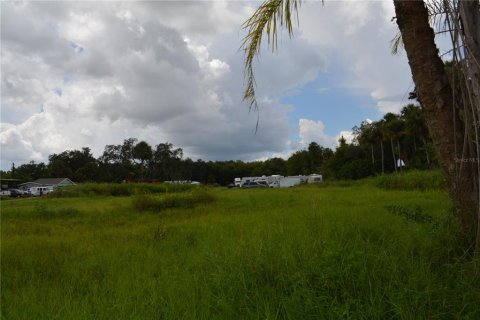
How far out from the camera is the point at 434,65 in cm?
414

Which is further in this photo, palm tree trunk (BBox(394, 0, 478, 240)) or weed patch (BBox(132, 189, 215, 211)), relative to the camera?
weed patch (BBox(132, 189, 215, 211))

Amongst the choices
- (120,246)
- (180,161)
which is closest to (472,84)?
(120,246)

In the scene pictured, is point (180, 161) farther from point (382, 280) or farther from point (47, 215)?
point (382, 280)

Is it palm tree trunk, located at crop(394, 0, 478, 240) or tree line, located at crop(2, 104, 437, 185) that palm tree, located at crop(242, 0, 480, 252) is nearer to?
palm tree trunk, located at crop(394, 0, 478, 240)

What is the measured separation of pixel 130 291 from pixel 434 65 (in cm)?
397

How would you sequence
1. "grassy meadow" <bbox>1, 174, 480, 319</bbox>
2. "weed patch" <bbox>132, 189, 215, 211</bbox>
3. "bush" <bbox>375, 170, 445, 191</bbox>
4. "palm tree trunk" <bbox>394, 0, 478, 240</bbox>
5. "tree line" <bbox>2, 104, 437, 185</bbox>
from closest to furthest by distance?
"grassy meadow" <bbox>1, 174, 480, 319</bbox> < "palm tree trunk" <bbox>394, 0, 478, 240</bbox> < "weed patch" <bbox>132, 189, 215, 211</bbox> < "bush" <bbox>375, 170, 445, 191</bbox> < "tree line" <bbox>2, 104, 437, 185</bbox>

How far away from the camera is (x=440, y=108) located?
13.4 ft

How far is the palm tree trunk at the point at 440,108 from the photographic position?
4.02 metres

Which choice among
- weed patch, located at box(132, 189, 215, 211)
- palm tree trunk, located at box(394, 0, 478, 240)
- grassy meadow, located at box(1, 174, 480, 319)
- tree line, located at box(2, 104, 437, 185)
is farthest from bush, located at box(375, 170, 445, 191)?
tree line, located at box(2, 104, 437, 185)

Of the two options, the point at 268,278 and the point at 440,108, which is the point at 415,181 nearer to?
the point at 440,108

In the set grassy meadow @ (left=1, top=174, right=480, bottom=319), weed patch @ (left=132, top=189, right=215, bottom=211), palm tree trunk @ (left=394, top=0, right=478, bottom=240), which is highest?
palm tree trunk @ (left=394, top=0, right=478, bottom=240)

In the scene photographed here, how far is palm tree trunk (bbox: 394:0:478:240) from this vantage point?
4023 millimetres

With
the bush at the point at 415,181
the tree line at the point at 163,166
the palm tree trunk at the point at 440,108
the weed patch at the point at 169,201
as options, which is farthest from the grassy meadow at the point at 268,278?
the tree line at the point at 163,166

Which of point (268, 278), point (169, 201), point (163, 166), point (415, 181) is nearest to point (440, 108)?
point (268, 278)
